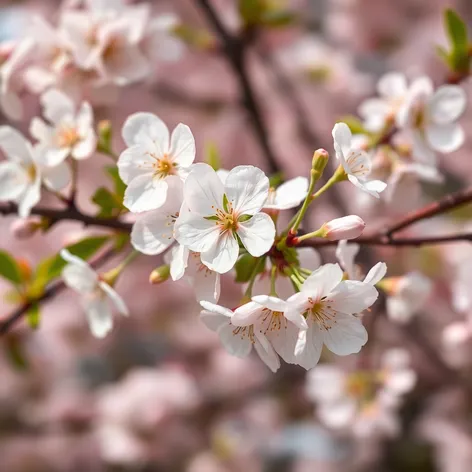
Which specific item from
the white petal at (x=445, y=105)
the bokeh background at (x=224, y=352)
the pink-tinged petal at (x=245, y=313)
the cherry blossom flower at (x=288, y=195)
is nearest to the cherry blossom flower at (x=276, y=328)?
the pink-tinged petal at (x=245, y=313)

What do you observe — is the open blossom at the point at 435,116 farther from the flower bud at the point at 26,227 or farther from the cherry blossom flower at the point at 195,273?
the flower bud at the point at 26,227

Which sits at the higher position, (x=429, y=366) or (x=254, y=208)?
(x=254, y=208)

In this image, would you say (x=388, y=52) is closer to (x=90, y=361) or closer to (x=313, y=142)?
(x=313, y=142)

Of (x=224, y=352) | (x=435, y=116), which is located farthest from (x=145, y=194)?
(x=224, y=352)

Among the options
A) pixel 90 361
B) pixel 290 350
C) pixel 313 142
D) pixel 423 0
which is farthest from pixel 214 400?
pixel 423 0

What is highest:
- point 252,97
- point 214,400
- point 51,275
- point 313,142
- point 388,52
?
point 51,275

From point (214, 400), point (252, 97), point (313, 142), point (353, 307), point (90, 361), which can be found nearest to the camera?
point (353, 307)
